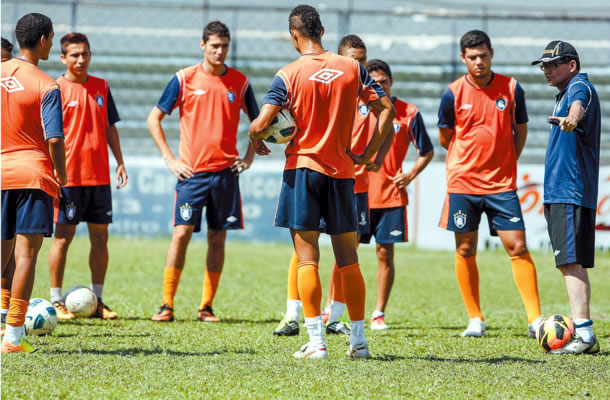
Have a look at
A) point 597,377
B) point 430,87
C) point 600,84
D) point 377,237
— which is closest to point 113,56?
point 430,87

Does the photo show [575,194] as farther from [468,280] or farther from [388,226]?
[388,226]

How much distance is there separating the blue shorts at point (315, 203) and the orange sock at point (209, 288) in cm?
236

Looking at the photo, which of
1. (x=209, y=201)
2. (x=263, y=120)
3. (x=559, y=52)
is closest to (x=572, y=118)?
(x=559, y=52)

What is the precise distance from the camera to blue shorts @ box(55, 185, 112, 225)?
760 centimetres

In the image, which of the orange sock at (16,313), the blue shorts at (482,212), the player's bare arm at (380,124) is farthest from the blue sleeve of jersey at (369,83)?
the orange sock at (16,313)

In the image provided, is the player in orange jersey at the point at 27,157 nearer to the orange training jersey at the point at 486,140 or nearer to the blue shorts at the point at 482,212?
the blue shorts at the point at 482,212

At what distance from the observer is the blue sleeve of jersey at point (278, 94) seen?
5.34 meters

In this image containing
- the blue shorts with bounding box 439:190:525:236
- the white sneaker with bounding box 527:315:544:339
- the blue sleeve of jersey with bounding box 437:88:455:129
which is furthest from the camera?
the blue sleeve of jersey with bounding box 437:88:455:129

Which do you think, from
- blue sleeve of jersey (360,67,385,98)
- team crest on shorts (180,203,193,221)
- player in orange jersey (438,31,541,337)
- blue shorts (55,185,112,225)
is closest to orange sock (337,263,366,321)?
blue sleeve of jersey (360,67,385,98)

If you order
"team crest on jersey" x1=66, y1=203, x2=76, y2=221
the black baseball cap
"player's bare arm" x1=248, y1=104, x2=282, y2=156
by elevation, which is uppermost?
the black baseball cap

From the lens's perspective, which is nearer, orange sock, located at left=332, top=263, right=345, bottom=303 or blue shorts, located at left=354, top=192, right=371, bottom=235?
orange sock, located at left=332, top=263, right=345, bottom=303

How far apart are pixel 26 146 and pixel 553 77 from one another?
3816 millimetres

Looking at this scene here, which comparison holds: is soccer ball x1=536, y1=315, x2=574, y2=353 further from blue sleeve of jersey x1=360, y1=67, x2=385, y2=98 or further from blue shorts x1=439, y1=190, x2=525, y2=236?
blue sleeve of jersey x1=360, y1=67, x2=385, y2=98

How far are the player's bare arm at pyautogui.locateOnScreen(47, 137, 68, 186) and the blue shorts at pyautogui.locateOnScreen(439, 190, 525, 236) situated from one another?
10.6 ft
